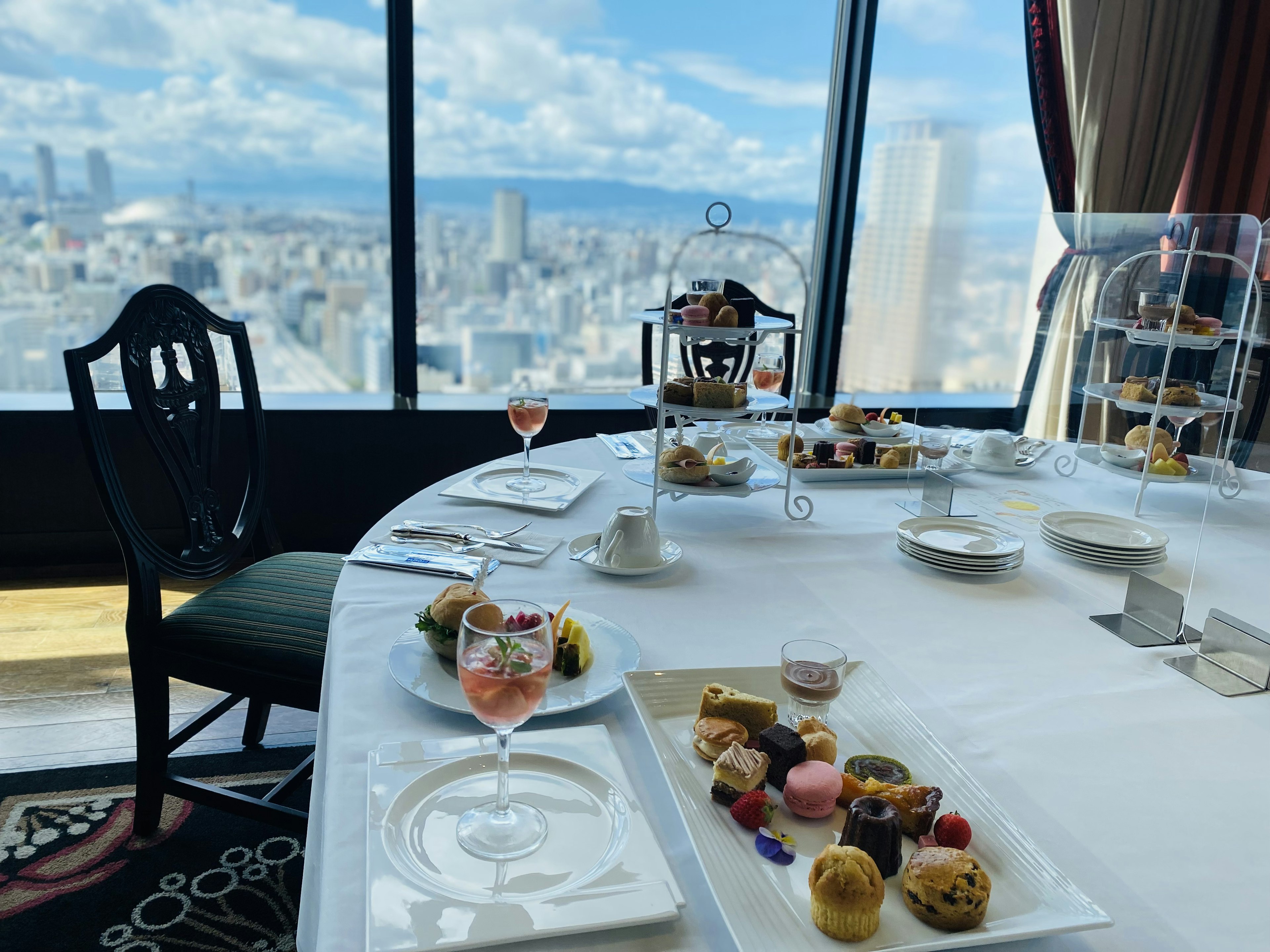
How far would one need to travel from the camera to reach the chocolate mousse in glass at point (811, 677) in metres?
0.93

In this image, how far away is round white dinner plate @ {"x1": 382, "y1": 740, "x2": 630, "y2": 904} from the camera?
2.22 ft

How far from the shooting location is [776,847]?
0.74 m

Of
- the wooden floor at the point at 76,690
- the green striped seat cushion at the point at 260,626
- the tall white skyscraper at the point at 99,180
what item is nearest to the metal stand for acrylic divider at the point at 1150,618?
the green striped seat cushion at the point at 260,626

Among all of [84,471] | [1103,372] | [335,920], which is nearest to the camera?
[335,920]

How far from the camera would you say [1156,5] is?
133 inches

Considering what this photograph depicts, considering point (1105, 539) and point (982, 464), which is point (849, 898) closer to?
point (1105, 539)

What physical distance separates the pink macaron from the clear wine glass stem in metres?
0.25

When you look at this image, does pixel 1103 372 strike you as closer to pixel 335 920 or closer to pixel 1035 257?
pixel 1035 257

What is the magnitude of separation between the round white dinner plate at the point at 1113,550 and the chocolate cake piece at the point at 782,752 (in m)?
0.85

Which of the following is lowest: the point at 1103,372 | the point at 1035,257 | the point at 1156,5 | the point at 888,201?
the point at 1103,372

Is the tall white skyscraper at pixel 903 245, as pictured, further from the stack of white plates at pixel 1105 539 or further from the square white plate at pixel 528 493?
the square white plate at pixel 528 493

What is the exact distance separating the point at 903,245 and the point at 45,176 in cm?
307

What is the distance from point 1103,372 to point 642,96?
2.14 meters

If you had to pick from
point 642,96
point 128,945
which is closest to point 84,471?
point 128,945
